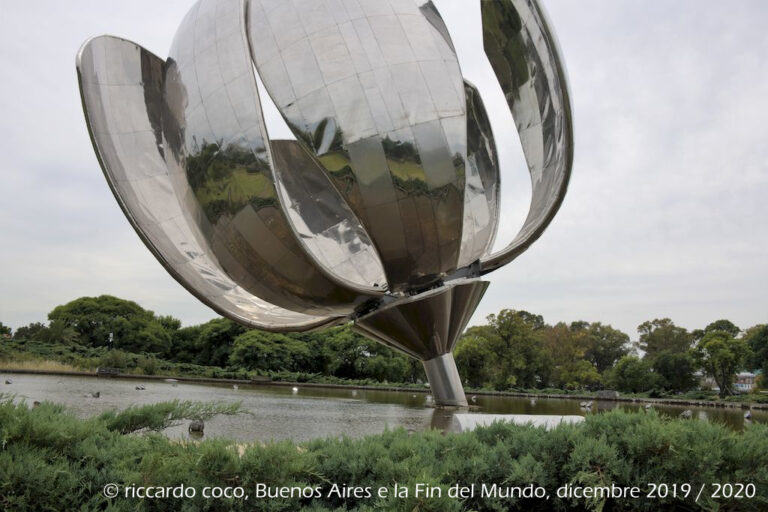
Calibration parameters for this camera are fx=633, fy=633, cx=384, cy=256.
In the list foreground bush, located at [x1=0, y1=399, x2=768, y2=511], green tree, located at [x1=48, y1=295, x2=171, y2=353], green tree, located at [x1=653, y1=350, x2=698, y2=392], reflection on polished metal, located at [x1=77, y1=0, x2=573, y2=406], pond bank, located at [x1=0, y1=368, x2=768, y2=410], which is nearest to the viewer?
foreground bush, located at [x1=0, y1=399, x2=768, y2=511]

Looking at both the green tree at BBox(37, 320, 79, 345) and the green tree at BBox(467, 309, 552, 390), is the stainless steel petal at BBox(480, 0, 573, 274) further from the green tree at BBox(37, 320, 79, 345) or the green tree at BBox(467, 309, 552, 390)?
the green tree at BBox(37, 320, 79, 345)

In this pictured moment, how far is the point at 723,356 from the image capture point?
4147cm

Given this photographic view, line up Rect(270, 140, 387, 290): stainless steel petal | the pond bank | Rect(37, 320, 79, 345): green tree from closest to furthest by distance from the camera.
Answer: Rect(270, 140, 387, 290): stainless steel petal < the pond bank < Rect(37, 320, 79, 345): green tree

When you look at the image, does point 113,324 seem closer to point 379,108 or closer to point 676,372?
point 676,372

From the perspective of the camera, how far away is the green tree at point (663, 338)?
5919cm

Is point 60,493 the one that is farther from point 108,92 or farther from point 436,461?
point 108,92

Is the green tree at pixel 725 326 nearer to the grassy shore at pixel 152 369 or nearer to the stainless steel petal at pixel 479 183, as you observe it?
the grassy shore at pixel 152 369

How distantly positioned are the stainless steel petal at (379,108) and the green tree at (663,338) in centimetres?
5661

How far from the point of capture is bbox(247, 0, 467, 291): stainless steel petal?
692 centimetres

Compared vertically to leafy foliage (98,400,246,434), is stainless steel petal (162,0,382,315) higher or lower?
higher

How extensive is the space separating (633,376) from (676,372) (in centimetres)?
376

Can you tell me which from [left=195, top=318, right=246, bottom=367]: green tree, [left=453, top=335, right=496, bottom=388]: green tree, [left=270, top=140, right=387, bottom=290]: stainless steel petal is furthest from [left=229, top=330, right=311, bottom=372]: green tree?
[left=270, top=140, right=387, bottom=290]: stainless steel petal

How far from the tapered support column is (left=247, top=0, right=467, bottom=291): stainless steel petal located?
186cm

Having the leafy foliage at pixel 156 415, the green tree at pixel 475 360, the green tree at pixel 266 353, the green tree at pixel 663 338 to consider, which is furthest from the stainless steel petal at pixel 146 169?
the green tree at pixel 663 338
